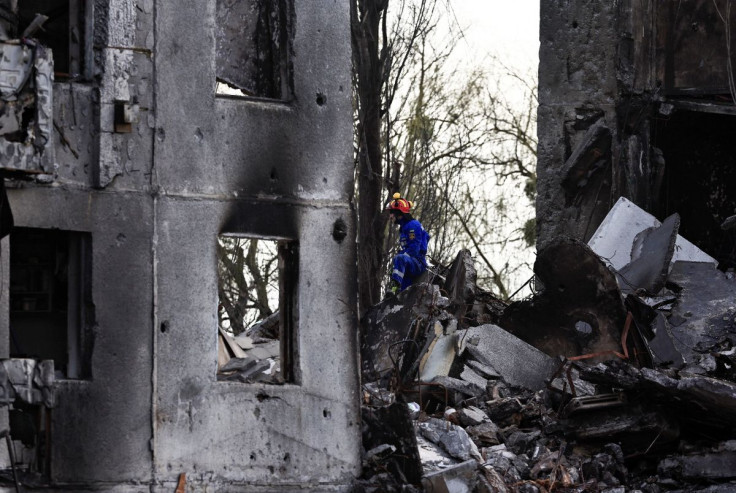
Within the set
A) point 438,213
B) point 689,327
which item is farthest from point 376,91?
point 689,327

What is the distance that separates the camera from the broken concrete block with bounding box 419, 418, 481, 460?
13.6 meters

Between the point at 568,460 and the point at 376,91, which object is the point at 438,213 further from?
the point at 568,460

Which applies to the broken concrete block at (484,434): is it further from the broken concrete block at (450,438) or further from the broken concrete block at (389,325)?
the broken concrete block at (389,325)

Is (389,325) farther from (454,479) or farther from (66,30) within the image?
(66,30)

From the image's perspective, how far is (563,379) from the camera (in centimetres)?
1545

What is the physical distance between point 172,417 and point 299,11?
406cm

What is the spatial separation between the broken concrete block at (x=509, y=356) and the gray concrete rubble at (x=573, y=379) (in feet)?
0.05

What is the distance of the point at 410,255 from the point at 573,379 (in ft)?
8.71

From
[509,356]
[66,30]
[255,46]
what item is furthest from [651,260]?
[66,30]

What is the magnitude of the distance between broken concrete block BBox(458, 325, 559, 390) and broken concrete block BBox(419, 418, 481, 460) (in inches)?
74.6

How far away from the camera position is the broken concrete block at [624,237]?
61.4 feet

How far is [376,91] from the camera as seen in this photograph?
21.4 meters

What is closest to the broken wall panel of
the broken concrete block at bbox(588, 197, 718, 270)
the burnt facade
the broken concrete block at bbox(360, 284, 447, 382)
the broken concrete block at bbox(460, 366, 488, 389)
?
the broken concrete block at bbox(360, 284, 447, 382)

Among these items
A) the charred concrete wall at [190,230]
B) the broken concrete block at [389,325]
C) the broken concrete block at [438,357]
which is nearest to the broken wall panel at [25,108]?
the charred concrete wall at [190,230]
